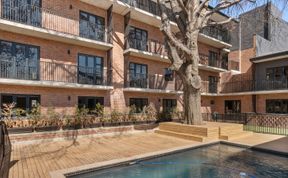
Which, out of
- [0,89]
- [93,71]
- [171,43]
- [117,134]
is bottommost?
[117,134]

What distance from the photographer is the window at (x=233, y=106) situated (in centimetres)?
2186

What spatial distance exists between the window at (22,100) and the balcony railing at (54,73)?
40.8 inches

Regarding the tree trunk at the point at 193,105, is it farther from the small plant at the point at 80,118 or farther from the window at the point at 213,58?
the window at the point at 213,58

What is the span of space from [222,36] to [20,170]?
2315cm

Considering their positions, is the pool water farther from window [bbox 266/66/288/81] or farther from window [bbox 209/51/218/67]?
window [bbox 209/51/218/67]

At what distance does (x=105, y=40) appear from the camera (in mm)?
14953

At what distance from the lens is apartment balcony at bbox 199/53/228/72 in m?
21.5

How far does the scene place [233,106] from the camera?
22.5m

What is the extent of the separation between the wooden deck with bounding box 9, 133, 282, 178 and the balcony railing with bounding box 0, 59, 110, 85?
13.1 ft

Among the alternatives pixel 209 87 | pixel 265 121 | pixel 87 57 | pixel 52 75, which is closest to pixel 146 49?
pixel 87 57

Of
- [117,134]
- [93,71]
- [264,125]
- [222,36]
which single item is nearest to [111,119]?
[117,134]

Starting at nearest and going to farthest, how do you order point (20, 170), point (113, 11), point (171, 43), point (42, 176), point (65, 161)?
1. point (42, 176)
2. point (20, 170)
3. point (65, 161)
4. point (171, 43)
5. point (113, 11)

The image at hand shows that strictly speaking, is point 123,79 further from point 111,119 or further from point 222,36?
point 222,36

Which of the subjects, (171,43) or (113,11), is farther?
(113,11)
